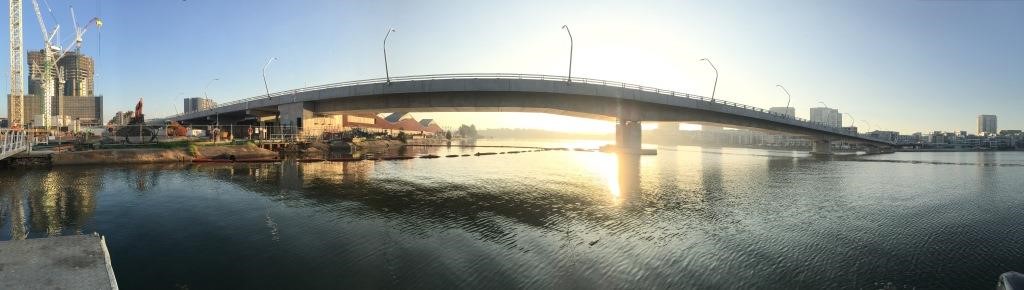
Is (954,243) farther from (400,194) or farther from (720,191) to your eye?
(400,194)

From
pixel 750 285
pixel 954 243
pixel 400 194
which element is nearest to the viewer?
pixel 750 285

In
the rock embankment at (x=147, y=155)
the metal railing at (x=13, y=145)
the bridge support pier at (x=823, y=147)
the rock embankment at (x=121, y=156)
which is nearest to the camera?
the metal railing at (x=13, y=145)

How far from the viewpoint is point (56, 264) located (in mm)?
6582

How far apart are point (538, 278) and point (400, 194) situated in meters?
13.2

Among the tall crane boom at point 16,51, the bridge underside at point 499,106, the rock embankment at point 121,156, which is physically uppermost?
the tall crane boom at point 16,51

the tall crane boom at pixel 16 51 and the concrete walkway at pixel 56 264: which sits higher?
the tall crane boom at pixel 16 51

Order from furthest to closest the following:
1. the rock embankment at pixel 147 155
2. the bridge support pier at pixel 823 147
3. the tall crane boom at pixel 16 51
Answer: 1. the tall crane boom at pixel 16 51
2. the bridge support pier at pixel 823 147
3. the rock embankment at pixel 147 155

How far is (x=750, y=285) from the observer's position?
28.2 ft

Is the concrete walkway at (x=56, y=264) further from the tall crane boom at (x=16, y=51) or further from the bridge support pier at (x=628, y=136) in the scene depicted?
the tall crane boom at (x=16, y=51)

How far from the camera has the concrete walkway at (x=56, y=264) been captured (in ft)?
19.7

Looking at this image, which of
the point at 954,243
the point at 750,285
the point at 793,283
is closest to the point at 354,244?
the point at 750,285

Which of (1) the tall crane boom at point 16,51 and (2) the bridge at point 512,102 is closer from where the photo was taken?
(2) the bridge at point 512,102

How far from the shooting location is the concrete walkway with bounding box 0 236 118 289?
19.7 ft

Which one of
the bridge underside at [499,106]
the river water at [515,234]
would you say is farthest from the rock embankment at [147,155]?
the bridge underside at [499,106]
